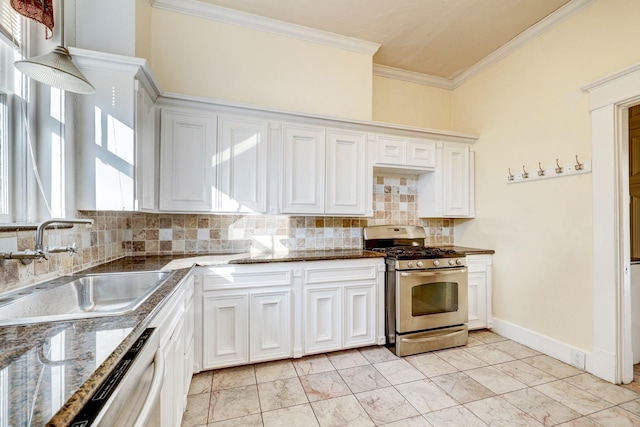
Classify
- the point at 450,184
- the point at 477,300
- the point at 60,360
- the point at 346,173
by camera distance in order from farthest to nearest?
the point at 450,184, the point at 477,300, the point at 346,173, the point at 60,360

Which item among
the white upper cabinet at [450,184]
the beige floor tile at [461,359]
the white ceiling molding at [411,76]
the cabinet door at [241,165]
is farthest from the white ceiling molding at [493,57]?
the beige floor tile at [461,359]

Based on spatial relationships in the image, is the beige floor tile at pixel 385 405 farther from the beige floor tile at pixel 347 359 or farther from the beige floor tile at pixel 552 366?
the beige floor tile at pixel 552 366

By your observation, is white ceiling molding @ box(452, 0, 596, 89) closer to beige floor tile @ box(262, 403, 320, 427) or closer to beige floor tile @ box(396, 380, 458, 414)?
beige floor tile @ box(396, 380, 458, 414)

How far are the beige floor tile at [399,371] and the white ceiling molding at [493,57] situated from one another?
10.2ft

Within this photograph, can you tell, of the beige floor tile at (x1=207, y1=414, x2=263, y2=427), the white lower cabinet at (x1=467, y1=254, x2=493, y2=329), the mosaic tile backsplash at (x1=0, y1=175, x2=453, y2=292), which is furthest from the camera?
the white lower cabinet at (x1=467, y1=254, x2=493, y2=329)

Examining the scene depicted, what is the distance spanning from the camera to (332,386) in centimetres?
203

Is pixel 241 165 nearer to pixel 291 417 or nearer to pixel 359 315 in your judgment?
pixel 359 315

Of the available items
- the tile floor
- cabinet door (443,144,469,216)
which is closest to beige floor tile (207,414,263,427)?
the tile floor

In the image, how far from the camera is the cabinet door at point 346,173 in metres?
2.64

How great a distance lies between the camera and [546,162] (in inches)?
99.7

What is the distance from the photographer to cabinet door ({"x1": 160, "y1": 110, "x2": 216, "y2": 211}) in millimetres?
2209

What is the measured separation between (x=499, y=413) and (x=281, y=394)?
4.56 ft

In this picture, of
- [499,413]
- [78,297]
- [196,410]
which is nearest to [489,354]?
[499,413]

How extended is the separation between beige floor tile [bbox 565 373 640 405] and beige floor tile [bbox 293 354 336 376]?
1794 mm
